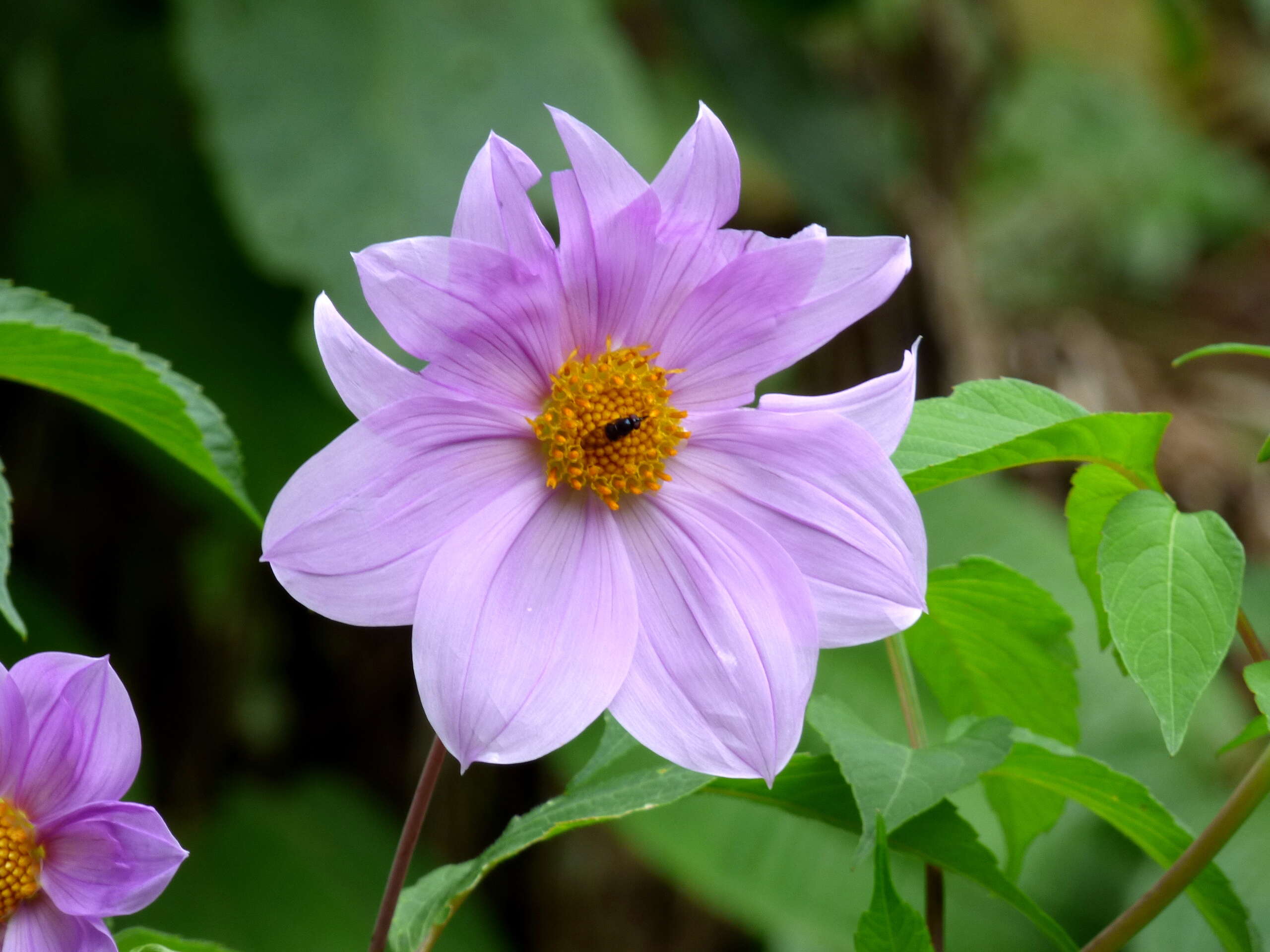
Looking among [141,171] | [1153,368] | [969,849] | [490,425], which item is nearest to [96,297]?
[141,171]

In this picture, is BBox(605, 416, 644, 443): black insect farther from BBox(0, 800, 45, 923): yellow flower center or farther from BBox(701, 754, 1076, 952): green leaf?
BBox(0, 800, 45, 923): yellow flower center

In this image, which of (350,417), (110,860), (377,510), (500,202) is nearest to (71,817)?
(110,860)

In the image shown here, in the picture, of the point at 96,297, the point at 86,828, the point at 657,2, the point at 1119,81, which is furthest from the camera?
the point at 1119,81

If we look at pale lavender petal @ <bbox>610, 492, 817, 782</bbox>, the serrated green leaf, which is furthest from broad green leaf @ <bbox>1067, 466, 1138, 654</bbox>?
pale lavender petal @ <bbox>610, 492, 817, 782</bbox>

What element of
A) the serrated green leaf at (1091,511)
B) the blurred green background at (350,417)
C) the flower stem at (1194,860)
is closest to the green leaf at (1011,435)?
the serrated green leaf at (1091,511)

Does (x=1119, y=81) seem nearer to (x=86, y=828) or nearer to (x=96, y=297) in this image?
(x=96, y=297)

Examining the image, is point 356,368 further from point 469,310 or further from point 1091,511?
point 1091,511

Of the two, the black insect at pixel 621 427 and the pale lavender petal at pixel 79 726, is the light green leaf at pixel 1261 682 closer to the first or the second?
the black insect at pixel 621 427
